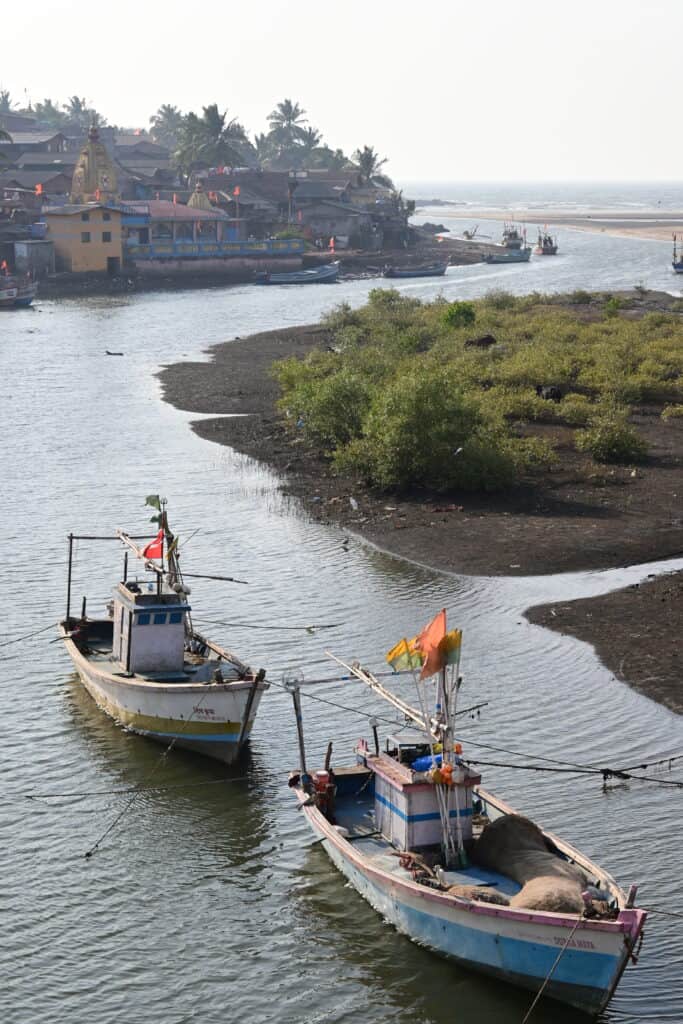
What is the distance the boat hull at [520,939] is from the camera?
17.6m

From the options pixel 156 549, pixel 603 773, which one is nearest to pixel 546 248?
pixel 156 549

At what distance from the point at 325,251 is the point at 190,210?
17.9 metres

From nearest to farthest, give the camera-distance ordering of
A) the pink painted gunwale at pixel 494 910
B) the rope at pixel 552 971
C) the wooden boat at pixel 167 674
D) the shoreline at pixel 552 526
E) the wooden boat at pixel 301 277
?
the pink painted gunwale at pixel 494 910 → the rope at pixel 552 971 → the wooden boat at pixel 167 674 → the shoreline at pixel 552 526 → the wooden boat at pixel 301 277

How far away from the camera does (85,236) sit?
125 metres

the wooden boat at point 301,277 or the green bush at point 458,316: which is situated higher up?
the wooden boat at point 301,277

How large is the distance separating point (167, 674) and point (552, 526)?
16314 mm

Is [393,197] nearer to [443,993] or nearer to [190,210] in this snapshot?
[190,210]

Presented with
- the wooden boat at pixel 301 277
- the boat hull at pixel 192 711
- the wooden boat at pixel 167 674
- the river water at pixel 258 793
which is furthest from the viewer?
the wooden boat at pixel 301 277

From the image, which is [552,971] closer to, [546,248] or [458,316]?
[458,316]

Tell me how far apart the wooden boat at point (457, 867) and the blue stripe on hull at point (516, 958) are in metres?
0.02

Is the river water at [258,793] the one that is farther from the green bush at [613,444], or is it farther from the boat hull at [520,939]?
the green bush at [613,444]

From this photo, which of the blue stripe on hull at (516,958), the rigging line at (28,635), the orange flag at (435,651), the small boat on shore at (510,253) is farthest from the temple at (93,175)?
the blue stripe on hull at (516,958)

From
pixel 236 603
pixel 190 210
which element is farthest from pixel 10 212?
pixel 236 603

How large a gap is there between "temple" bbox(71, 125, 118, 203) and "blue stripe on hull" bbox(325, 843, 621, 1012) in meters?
120
